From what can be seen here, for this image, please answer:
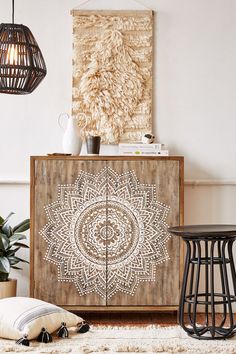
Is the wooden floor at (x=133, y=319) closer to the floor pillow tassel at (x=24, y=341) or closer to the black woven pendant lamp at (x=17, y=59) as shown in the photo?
the floor pillow tassel at (x=24, y=341)

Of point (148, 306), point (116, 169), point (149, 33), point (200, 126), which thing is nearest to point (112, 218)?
point (116, 169)

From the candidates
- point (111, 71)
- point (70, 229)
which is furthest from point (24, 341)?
point (111, 71)

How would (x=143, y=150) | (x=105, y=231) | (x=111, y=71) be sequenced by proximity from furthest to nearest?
(x=111, y=71), (x=143, y=150), (x=105, y=231)

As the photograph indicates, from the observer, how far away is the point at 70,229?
14.4 ft

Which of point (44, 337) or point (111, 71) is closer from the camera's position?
point (44, 337)

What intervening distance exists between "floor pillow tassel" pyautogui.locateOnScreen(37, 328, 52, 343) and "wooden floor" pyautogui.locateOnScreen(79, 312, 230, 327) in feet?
2.30

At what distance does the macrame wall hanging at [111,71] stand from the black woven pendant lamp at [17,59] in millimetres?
1522

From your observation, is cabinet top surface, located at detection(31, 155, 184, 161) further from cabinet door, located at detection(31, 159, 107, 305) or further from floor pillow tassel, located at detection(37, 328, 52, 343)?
floor pillow tassel, located at detection(37, 328, 52, 343)

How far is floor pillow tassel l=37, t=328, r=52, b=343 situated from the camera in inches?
145

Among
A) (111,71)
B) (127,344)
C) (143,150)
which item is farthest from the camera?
(111,71)

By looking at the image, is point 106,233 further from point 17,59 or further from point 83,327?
point 17,59

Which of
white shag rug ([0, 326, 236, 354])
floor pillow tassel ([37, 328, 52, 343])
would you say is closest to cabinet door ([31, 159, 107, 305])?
white shag rug ([0, 326, 236, 354])

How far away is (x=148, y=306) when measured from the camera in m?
4.39

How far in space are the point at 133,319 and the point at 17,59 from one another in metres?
2.08
